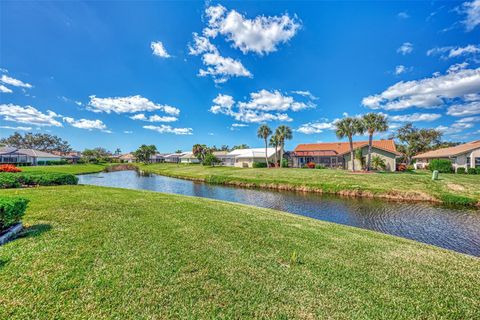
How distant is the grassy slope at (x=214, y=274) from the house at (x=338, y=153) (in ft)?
113

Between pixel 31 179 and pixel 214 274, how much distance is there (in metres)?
18.4

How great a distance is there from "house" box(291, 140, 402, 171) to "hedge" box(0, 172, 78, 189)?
1619 inches

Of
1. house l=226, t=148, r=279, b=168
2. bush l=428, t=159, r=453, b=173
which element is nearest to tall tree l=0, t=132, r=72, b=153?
house l=226, t=148, r=279, b=168

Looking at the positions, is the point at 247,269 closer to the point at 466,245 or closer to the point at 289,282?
the point at 289,282

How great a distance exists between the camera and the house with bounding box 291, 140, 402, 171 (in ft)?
120

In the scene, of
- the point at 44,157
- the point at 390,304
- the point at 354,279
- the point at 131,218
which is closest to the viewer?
the point at 390,304

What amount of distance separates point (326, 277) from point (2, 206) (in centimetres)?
871

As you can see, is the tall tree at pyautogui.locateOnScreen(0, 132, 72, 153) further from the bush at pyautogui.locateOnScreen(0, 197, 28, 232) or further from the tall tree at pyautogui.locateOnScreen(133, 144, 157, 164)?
the bush at pyautogui.locateOnScreen(0, 197, 28, 232)

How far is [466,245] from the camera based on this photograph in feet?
33.1

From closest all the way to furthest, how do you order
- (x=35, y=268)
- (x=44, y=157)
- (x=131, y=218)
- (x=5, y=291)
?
(x=5, y=291) → (x=35, y=268) → (x=131, y=218) → (x=44, y=157)

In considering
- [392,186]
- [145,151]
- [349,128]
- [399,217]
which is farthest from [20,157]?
[392,186]

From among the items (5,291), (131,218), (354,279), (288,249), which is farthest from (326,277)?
(131,218)

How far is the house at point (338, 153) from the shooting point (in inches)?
1443

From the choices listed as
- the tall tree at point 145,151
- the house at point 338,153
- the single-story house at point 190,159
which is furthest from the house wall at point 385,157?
the tall tree at point 145,151
